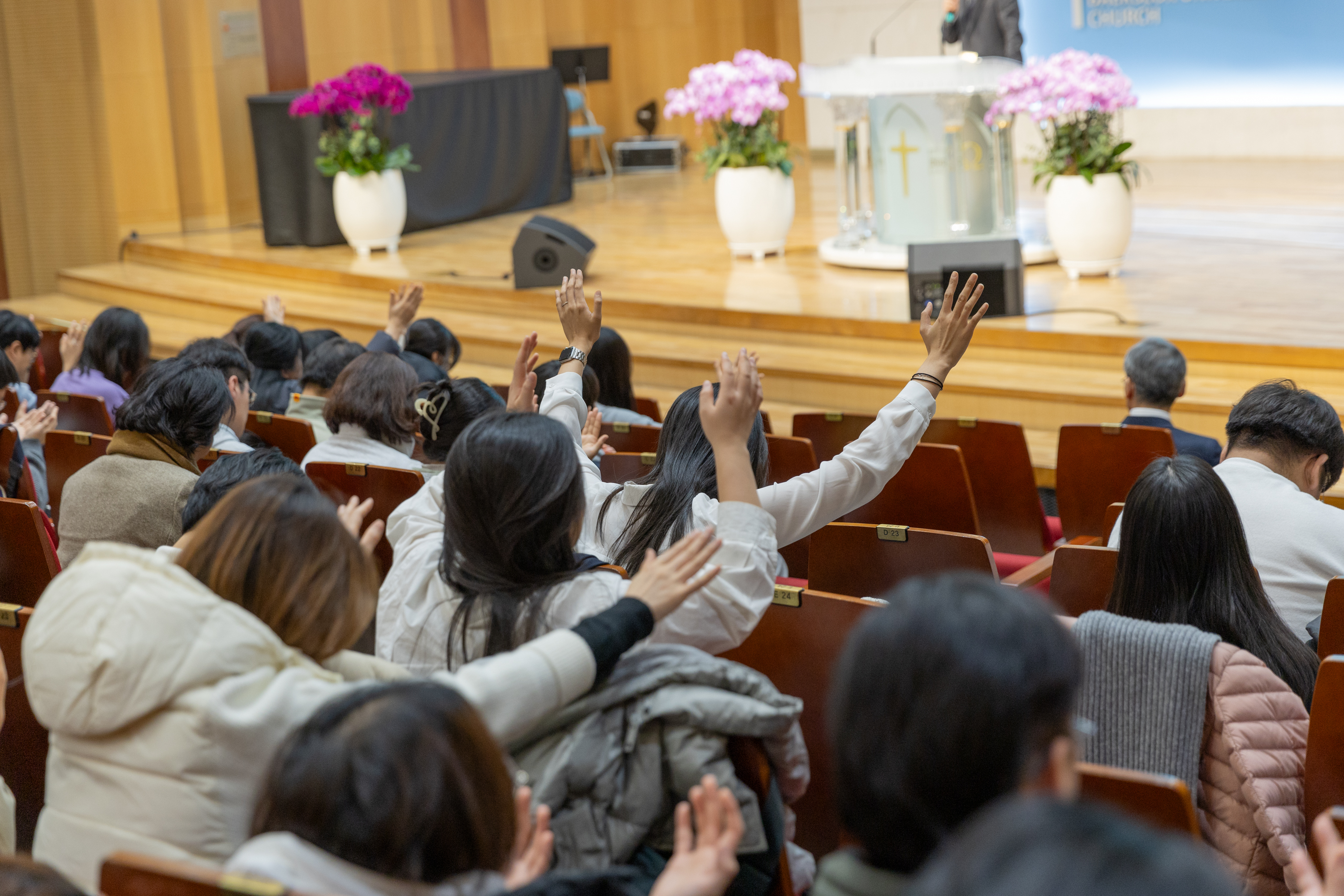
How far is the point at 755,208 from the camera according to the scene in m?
8.34

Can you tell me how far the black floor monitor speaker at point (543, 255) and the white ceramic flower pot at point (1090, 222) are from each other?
9.15ft

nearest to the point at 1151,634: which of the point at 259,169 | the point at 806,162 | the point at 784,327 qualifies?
the point at 784,327

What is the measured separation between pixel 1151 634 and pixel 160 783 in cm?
141

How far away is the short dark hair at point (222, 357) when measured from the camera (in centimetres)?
362

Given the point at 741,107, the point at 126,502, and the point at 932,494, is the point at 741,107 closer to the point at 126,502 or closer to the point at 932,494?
Answer: the point at 932,494

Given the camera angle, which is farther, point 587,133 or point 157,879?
point 587,133

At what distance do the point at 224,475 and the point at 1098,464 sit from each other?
248 centimetres

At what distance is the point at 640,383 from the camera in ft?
23.1

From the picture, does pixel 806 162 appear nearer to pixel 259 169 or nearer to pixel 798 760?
pixel 259 169

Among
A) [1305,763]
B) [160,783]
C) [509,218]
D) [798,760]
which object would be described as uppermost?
[509,218]

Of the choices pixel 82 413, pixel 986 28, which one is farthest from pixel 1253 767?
pixel 986 28

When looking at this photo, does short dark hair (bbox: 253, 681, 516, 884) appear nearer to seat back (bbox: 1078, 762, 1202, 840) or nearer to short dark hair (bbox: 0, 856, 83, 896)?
short dark hair (bbox: 0, 856, 83, 896)

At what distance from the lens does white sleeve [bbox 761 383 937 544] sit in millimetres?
2438

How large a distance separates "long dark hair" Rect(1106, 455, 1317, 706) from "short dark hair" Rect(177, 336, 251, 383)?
2.38m
